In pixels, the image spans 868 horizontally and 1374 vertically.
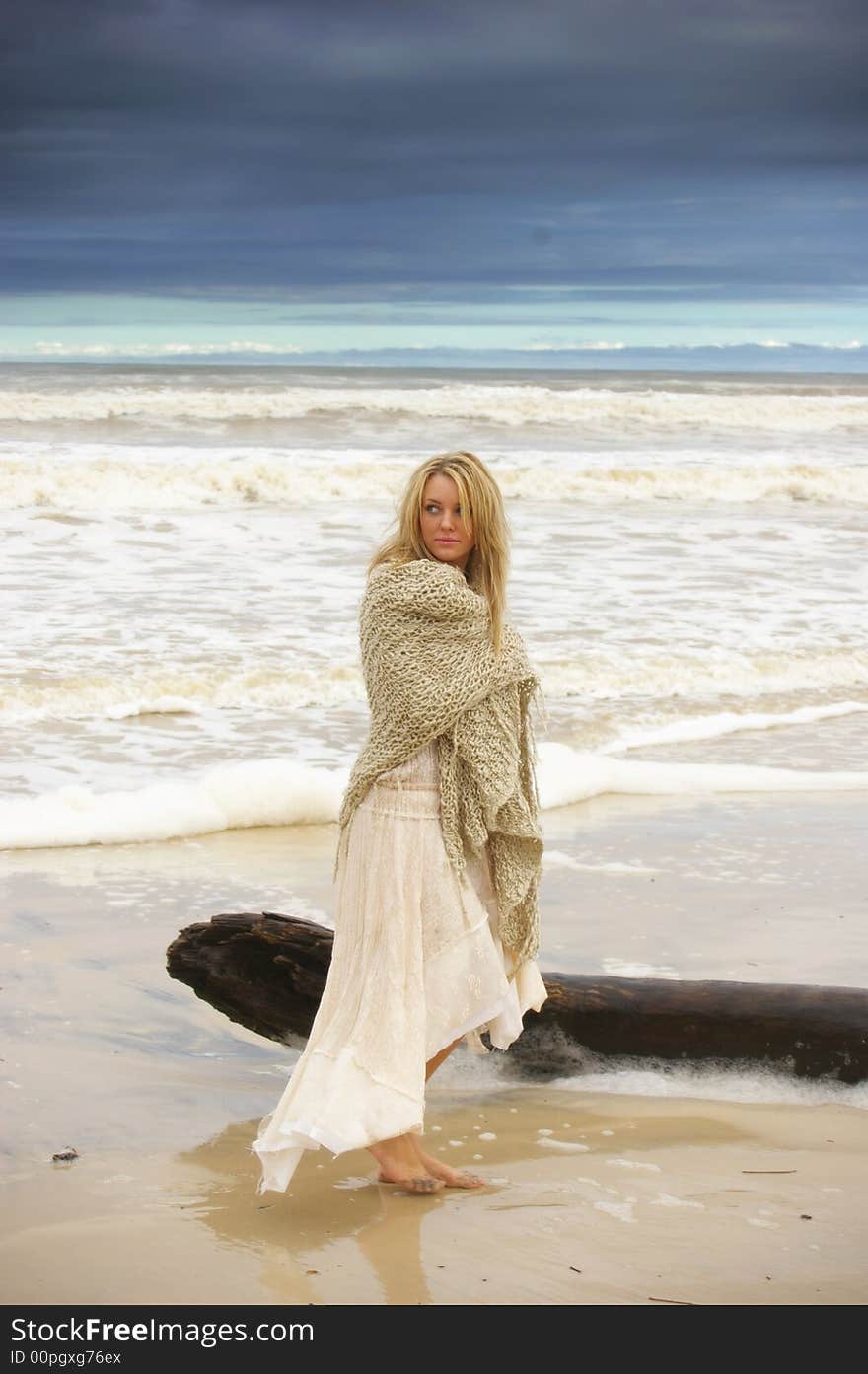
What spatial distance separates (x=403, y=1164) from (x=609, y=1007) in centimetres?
83

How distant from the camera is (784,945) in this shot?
17.7ft

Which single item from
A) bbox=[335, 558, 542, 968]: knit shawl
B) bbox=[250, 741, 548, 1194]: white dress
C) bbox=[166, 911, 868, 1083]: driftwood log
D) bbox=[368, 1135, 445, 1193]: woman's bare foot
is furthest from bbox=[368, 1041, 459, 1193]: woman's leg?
bbox=[166, 911, 868, 1083]: driftwood log

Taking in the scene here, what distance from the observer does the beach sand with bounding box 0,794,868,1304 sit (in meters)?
3.14

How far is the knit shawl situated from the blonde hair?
35 millimetres

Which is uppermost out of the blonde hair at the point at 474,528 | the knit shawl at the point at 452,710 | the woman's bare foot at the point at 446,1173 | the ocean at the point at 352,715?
the blonde hair at the point at 474,528

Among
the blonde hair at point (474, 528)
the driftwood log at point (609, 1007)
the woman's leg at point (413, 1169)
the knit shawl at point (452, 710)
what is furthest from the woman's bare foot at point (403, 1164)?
the blonde hair at point (474, 528)

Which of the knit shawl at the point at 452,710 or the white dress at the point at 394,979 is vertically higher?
the knit shawl at the point at 452,710

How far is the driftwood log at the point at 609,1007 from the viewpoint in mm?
4113

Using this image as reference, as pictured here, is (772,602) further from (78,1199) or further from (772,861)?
(78,1199)

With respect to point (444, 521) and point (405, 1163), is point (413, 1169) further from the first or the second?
point (444, 521)

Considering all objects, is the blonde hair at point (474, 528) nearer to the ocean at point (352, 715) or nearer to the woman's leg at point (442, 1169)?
the woman's leg at point (442, 1169)

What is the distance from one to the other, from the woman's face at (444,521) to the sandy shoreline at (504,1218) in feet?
5.05

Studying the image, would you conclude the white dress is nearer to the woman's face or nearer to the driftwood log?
the woman's face

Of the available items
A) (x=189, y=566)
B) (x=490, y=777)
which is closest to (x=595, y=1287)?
(x=490, y=777)
